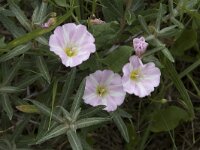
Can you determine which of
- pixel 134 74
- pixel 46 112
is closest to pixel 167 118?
pixel 134 74

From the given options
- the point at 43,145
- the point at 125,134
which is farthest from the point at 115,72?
the point at 43,145

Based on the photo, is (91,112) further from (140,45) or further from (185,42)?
(185,42)

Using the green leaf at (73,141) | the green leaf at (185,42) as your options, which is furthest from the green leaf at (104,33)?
the green leaf at (185,42)

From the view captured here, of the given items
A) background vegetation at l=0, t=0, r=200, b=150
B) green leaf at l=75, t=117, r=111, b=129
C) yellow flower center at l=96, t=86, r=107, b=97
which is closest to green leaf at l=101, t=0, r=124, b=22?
background vegetation at l=0, t=0, r=200, b=150

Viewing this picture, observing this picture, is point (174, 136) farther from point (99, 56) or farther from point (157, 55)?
point (99, 56)

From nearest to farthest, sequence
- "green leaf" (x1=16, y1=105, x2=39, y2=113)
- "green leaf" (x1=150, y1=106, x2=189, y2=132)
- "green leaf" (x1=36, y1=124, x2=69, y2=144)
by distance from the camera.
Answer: "green leaf" (x1=36, y1=124, x2=69, y2=144), "green leaf" (x1=16, y1=105, x2=39, y2=113), "green leaf" (x1=150, y1=106, x2=189, y2=132)

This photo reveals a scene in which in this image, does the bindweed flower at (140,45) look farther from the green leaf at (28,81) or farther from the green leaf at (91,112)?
the green leaf at (28,81)

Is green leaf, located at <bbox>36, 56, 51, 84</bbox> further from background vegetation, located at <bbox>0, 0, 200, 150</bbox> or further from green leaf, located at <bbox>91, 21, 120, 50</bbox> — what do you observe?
green leaf, located at <bbox>91, 21, 120, 50</bbox>
